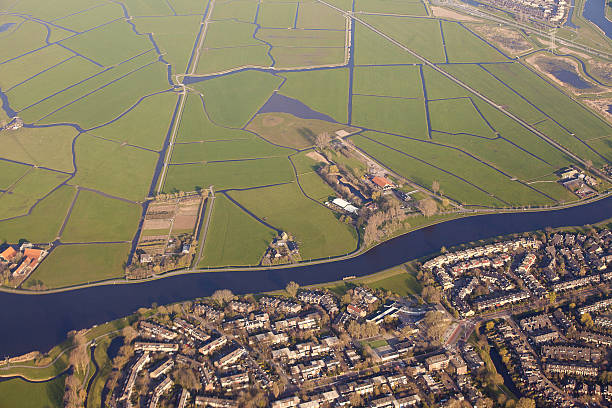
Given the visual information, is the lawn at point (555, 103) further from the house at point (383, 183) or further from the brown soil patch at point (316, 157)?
the brown soil patch at point (316, 157)

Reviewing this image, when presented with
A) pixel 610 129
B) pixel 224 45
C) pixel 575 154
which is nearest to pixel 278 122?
pixel 224 45

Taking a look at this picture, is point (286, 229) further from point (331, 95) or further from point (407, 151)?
point (331, 95)

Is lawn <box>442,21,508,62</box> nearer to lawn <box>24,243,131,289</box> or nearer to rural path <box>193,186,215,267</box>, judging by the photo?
rural path <box>193,186,215,267</box>

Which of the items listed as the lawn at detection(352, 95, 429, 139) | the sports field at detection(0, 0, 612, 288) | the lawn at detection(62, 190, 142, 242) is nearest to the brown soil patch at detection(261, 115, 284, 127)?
the sports field at detection(0, 0, 612, 288)

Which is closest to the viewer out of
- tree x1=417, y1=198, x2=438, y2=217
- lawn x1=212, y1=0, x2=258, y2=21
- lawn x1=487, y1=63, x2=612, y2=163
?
tree x1=417, y1=198, x2=438, y2=217

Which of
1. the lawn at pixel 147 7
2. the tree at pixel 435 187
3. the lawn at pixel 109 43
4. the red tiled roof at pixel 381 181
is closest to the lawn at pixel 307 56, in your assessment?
the lawn at pixel 109 43

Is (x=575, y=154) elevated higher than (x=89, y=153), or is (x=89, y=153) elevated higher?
(x=575, y=154)

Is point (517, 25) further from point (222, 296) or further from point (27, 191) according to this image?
point (27, 191)

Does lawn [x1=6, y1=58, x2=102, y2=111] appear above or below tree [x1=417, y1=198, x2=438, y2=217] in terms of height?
below
